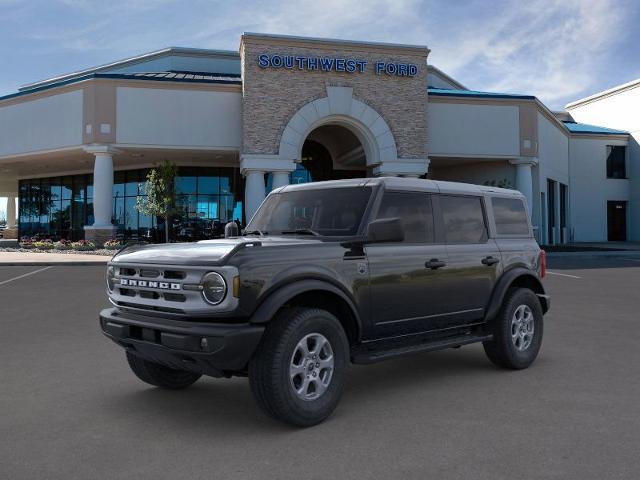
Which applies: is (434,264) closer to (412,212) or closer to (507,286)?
(412,212)

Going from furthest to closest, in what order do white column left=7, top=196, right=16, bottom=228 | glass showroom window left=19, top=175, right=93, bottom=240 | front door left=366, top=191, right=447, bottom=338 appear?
white column left=7, top=196, right=16, bottom=228 → glass showroom window left=19, top=175, right=93, bottom=240 → front door left=366, top=191, right=447, bottom=338

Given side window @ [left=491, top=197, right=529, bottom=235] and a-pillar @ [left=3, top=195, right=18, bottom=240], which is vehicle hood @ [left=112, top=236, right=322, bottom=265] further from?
a-pillar @ [left=3, top=195, right=18, bottom=240]

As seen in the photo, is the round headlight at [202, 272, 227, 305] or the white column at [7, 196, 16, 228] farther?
the white column at [7, 196, 16, 228]

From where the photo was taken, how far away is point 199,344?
13.3ft

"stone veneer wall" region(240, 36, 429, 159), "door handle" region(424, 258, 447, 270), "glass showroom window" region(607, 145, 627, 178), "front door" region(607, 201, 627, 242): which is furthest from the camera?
"front door" region(607, 201, 627, 242)

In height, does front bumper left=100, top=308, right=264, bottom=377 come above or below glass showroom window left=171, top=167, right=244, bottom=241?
below

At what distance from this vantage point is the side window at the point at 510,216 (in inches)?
252

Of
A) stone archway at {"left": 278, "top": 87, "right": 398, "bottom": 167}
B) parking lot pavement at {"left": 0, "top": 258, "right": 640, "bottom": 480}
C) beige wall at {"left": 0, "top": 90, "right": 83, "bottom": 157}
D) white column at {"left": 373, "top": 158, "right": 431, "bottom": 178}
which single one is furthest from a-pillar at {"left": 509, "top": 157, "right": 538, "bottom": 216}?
parking lot pavement at {"left": 0, "top": 258, "right": 640, "bottom": 480}

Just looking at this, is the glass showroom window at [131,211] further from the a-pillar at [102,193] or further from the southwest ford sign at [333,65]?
the southwest ford sign at [333,65]

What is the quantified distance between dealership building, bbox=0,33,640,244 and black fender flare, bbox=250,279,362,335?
23.4m

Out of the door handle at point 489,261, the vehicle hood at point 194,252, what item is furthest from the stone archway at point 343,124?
the vehicle hood at point 194,252

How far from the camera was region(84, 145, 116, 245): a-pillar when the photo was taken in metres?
28.4

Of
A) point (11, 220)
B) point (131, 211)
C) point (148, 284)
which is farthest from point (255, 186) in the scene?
point (11, 220)

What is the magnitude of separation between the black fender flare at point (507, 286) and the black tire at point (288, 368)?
2.10 metres
